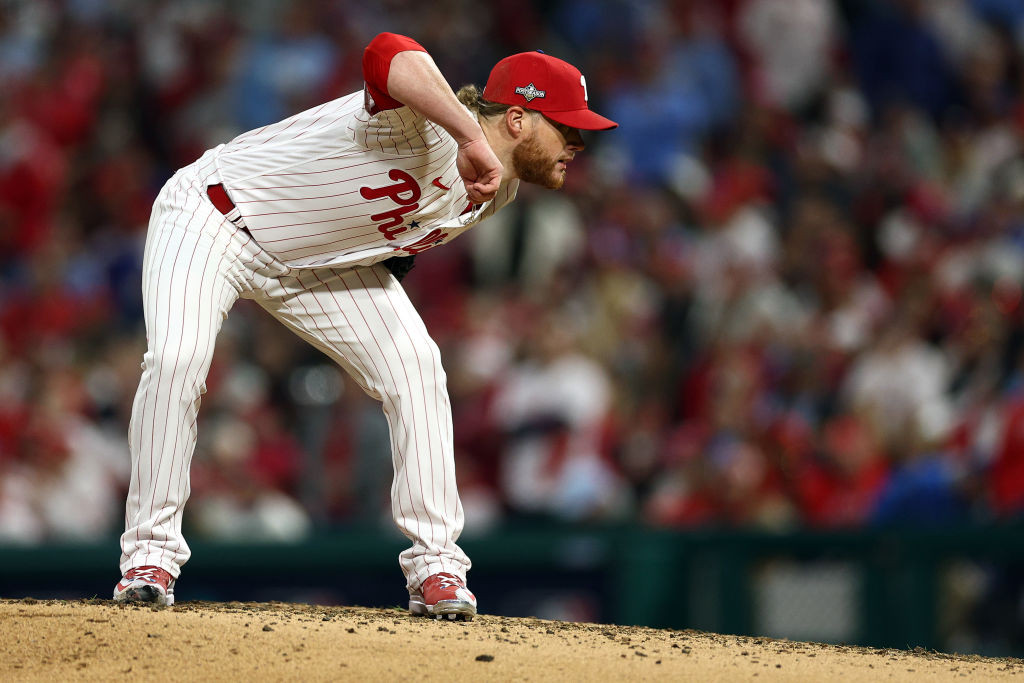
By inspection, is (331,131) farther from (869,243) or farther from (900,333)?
(869,243)

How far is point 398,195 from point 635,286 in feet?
14.5

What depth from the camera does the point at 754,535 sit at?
633cm

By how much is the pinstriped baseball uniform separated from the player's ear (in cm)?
18

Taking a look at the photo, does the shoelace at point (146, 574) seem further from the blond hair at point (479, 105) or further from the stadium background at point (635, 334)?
the stadium background at point (635, 334)

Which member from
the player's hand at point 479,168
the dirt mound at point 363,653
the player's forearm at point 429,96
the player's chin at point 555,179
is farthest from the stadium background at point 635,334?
the player's forearm at point 429,96

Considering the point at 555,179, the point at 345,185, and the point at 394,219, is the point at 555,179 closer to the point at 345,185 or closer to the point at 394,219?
the point at 394,219

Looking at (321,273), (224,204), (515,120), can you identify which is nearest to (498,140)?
(515,120)

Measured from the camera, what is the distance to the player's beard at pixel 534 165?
399 centimetres

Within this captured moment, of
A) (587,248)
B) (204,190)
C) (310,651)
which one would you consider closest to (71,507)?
(587,248)

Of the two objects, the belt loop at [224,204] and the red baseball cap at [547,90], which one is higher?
the red baseball cap at [547,90]

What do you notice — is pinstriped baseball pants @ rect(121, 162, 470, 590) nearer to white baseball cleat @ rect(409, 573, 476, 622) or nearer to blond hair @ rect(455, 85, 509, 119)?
white baseball cleat @ rect(409, 573, 476, 622)

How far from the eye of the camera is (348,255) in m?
4.11

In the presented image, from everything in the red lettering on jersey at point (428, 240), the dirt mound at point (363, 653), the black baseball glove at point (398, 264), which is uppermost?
the black baseball glove at point (398, 264)

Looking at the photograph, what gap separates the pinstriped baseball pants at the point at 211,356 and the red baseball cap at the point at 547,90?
0.72 meters
